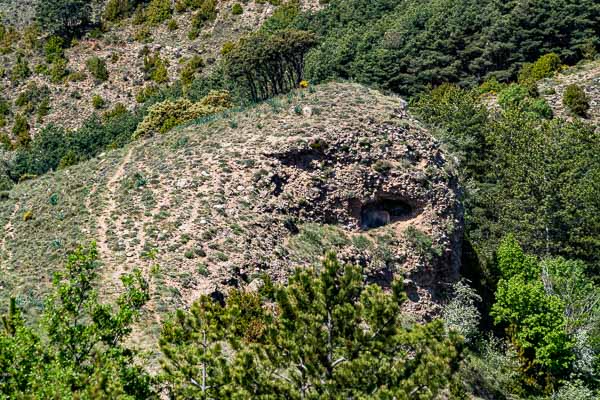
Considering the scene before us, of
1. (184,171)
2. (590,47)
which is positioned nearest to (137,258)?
(184,171)

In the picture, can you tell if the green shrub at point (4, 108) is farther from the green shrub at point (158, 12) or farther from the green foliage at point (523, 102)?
the green foliage at point (523, 102)

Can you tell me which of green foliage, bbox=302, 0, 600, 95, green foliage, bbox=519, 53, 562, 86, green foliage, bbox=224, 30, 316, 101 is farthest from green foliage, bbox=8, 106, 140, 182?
green foliage, bbox=519, 53, 562, 86

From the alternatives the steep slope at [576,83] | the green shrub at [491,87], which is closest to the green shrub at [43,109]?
the green shrub at [491,87]

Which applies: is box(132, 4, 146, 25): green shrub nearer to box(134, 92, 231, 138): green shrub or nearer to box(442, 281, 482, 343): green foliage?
box(134, 92, 231, 138): green shrub

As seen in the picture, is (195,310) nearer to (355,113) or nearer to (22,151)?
(355,113)

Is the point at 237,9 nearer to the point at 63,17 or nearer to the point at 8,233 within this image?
the point at 63,17

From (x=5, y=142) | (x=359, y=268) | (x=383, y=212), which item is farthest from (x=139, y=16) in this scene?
(x=359, y=268)
